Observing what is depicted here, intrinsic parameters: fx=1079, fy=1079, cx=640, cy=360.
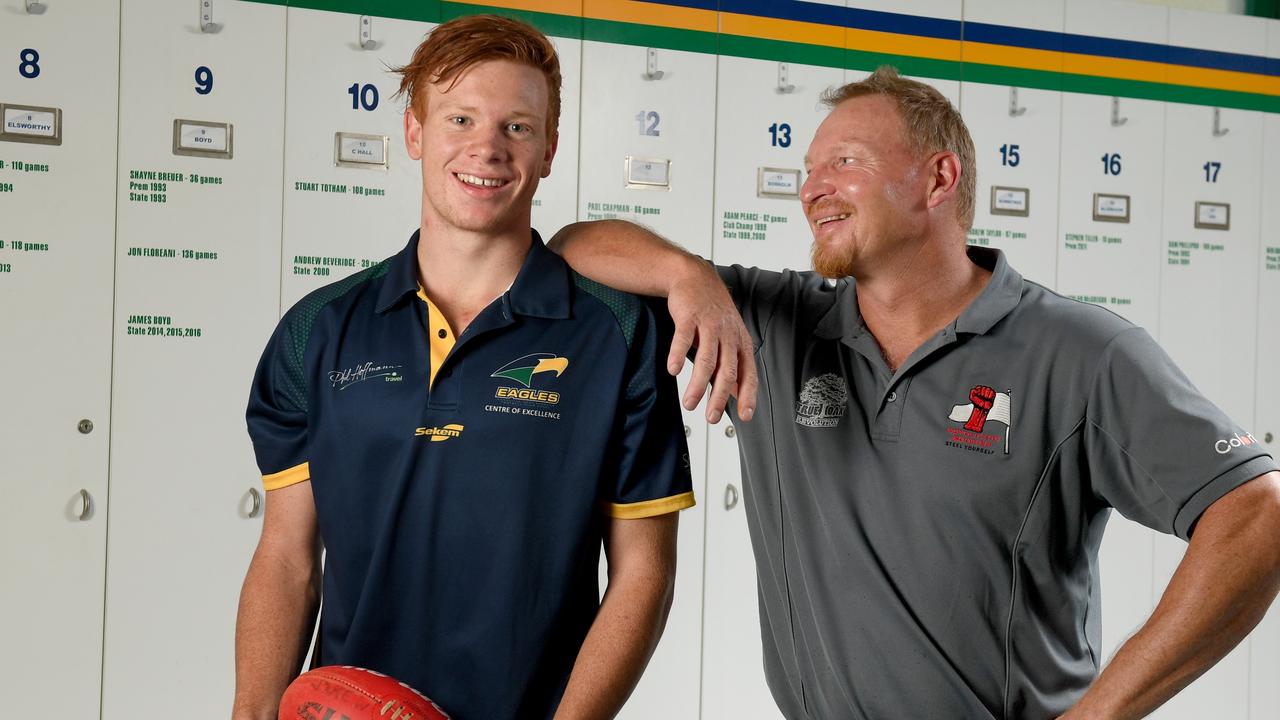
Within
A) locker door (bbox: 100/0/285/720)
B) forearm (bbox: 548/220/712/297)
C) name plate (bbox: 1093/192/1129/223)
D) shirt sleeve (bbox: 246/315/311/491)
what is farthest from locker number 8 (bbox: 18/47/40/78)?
name plate (bbox: 1093/192/1129/223)

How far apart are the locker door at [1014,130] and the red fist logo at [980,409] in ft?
7.67

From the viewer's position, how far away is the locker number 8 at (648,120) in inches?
132

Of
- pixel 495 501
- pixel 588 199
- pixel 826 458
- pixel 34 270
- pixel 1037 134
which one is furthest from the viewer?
pixel 1037 134

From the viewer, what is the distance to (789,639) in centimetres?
166

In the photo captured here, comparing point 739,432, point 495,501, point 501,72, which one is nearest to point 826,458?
point 739,432

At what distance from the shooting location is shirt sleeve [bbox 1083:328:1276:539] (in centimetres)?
136

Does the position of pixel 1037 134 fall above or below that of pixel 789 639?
above

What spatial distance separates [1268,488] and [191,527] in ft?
8.54

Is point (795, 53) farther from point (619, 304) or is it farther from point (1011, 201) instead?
point (619, 304)

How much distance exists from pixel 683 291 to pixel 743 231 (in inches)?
84.1

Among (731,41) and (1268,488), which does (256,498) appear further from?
(1268,488)

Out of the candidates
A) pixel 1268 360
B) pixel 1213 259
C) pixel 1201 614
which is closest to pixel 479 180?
pixel 1201 614

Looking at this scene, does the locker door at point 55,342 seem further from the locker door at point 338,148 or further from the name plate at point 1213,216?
the name plate at point 1213,216

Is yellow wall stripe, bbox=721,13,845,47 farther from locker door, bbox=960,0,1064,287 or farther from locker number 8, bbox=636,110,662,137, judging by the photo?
locker door, bbox=960,0,1064,287
